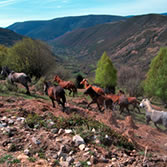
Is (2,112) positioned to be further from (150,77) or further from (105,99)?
(150,77)

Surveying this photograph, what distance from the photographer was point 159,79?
22.3m

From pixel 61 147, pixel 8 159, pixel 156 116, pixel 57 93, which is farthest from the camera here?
pixel 156 116

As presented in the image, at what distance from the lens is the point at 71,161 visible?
4363 millimetres

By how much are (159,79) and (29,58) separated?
53.9 feet

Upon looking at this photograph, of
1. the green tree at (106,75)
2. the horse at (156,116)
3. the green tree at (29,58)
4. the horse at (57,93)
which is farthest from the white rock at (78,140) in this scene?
the green tree at (106,75)

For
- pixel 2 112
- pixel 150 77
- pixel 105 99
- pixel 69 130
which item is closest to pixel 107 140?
pixel 69 130

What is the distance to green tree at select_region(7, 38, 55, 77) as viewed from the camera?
23.4 meters

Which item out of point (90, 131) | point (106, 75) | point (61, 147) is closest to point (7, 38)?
point (106, 75)

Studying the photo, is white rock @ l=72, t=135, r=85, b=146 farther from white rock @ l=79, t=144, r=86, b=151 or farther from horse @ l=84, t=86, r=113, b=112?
horse @ l=84, t=86, r=113, b=112

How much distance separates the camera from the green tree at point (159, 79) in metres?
22.0

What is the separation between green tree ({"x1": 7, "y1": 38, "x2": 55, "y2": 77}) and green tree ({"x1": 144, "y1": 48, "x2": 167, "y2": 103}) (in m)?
13.7

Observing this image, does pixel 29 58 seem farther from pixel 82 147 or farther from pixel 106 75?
pixel 82 147

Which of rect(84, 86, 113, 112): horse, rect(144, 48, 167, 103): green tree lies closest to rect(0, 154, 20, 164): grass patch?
rect(84, 86, 113, 112): horse

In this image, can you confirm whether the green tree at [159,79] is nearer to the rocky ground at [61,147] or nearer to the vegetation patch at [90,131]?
the rocky ground at [61,147]
